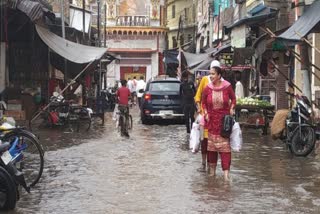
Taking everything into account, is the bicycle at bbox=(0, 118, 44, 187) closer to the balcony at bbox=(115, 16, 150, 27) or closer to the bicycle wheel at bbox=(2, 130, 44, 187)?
the bicycle wheel at bbox=(2, 130, 44, 187)

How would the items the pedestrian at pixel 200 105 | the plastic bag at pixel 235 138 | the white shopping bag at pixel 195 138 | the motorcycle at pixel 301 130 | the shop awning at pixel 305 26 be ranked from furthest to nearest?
the motorcycle at pixel 301 130, the shop awning at pixel 305 26, the white shopping bag at pixel 195 138, the pedestrian at pixel 200 105, the plastic bag at pixel 235 138

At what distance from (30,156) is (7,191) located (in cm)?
231

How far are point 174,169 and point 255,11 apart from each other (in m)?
14.9

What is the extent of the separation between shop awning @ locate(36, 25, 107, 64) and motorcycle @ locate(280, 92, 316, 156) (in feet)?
26.7

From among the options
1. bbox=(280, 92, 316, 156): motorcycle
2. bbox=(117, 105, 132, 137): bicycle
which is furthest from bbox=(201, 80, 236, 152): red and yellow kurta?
bbox=(117, 105, 132, 137): bicycle

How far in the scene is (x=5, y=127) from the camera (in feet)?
29.0

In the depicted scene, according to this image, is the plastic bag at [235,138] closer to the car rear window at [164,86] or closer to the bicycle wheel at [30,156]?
the bicycle wheel at [30,156]

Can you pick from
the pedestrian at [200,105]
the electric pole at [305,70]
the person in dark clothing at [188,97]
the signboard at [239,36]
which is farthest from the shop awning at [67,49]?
the pedestrian at [200,105]

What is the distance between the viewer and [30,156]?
972cm

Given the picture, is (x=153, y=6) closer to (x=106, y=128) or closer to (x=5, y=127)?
(x=106, y=128)

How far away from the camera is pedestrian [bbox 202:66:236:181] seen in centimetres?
976

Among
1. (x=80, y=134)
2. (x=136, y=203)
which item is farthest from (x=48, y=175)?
(x=80, y=134)

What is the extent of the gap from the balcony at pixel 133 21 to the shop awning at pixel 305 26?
4353 cm

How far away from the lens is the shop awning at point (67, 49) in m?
18.7
